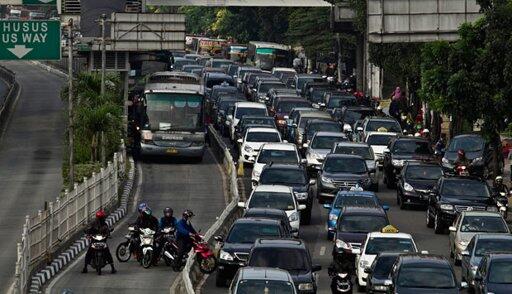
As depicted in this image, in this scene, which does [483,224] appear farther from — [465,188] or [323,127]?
[323,127]

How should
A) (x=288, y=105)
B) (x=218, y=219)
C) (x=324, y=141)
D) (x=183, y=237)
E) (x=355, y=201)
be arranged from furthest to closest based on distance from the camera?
1. (x=288, y=105)
2. (x=324, y=141)
3. (x=355, y=201)
4. (x=218, y=219)
5. (x=183, y=237)

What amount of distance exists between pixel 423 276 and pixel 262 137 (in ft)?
102

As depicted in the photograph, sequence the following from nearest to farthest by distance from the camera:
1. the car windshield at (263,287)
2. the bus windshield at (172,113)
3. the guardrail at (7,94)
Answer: the car windshield at (263,287), the bus windshield at (172,113), the guardrail at (7,94)

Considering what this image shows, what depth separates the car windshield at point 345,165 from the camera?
5431cm

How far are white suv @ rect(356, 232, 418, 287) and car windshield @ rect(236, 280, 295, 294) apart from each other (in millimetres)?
6953

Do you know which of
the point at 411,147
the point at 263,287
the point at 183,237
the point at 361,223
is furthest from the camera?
the point at 411,147

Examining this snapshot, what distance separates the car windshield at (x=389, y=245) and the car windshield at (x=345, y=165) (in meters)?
15.9

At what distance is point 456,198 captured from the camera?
4756cm

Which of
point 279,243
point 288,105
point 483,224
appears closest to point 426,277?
point 279,243

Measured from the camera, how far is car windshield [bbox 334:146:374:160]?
5782 cm

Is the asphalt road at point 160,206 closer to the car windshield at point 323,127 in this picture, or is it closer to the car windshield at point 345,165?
the car windshield at point 345,165

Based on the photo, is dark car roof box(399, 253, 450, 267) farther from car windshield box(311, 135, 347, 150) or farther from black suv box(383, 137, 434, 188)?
car windshield box(311, 135, 347, 150)

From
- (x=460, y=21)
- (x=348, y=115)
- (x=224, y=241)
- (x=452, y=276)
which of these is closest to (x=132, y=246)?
(x=224, y=241)

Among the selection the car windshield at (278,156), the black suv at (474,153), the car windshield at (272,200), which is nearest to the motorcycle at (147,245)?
the car windshield at (272,200)
